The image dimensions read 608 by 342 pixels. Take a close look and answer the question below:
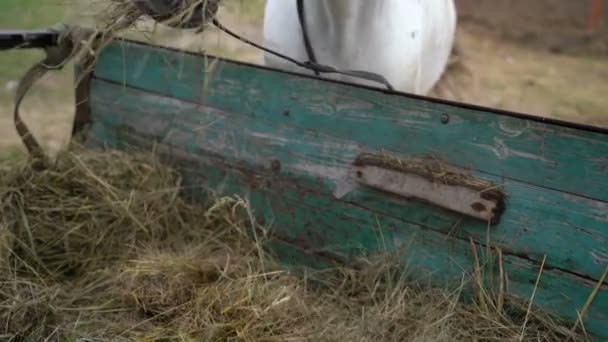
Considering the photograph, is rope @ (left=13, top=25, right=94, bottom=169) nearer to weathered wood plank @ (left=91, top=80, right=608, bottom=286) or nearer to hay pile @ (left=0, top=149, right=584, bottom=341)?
hay pile @ (left=0, top=149, right=584, bottom=341)

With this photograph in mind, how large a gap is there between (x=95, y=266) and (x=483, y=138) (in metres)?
0.98

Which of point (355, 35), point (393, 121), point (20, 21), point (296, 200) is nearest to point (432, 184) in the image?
point (393, 121)

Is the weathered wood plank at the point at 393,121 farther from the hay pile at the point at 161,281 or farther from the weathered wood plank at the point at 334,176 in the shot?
the hay pile at the point at 161,281

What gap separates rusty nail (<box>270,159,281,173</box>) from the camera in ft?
5.43

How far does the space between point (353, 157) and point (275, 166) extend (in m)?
0.24

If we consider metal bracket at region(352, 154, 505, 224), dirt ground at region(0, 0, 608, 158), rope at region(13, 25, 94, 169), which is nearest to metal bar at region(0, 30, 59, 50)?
rope at region(13, 25, 94, 169)

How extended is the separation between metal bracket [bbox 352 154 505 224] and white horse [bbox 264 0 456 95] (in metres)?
0.43

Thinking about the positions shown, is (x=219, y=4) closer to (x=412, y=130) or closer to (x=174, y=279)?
(x=412, y=130)

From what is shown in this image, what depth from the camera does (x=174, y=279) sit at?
1451 mm

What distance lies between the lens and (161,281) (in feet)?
4.80

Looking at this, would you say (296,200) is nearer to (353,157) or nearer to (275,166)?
(275,166)

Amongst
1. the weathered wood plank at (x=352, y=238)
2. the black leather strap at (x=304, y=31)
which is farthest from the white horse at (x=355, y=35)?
the weathered wood plank at (x=352, y=238)

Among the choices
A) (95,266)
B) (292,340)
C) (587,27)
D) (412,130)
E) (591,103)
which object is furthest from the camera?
(587,27)

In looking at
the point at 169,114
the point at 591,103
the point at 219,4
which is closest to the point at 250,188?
the point at 169,114
